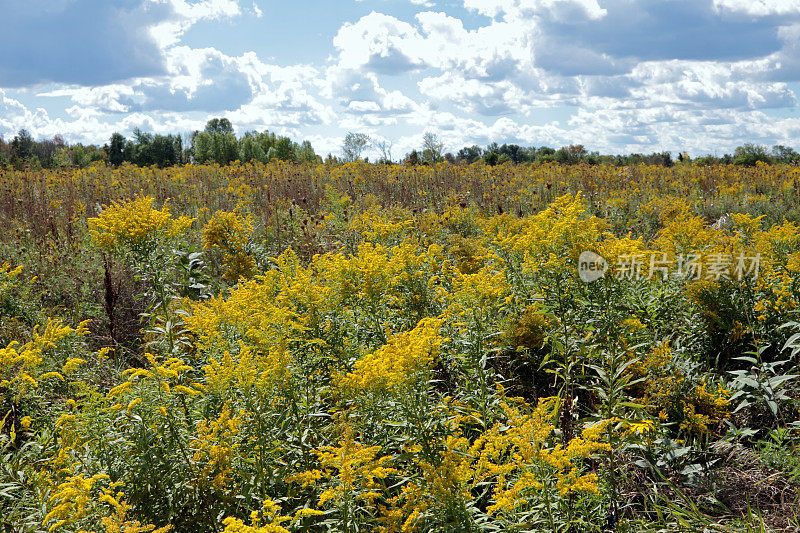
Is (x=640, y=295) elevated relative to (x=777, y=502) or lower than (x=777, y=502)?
elevated

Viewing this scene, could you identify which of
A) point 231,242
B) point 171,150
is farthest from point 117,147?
point 231,242

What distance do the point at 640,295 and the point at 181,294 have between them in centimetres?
398

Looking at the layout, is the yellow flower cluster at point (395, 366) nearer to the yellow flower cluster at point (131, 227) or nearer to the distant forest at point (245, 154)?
the yellow flower cluster at point (131, 227)

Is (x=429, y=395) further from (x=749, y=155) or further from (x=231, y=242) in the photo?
(x=749, y=155)

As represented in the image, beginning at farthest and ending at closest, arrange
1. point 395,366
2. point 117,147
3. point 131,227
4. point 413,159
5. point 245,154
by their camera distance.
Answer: point 117,147
point 245,154
point 413,159
point 131,227
point 395,366

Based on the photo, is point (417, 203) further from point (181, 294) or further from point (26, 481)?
point (26, 481)

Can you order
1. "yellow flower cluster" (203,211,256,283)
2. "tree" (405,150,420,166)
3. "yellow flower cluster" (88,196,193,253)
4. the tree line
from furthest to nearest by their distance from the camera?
1. the tree line
2. "tree" (405,150,420,166)
3. "yellow flower cluster" (203,211,256,283)
4. "yellow flower cluster" (88,196,193,253)

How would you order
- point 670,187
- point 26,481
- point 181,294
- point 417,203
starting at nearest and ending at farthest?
point 26,481, point 181,294, point 417,203, point 670,187

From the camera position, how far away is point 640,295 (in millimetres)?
3631

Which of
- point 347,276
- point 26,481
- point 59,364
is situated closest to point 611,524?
point 347,276

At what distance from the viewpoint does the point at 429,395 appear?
3.05 meters

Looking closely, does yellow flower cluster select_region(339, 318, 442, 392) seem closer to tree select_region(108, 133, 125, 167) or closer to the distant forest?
the distant forest

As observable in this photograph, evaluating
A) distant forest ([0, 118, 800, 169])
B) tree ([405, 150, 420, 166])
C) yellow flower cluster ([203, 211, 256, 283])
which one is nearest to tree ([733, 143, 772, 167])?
distant forest ([0, 118, 800, 169])

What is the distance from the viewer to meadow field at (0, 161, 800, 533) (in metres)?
2.19
